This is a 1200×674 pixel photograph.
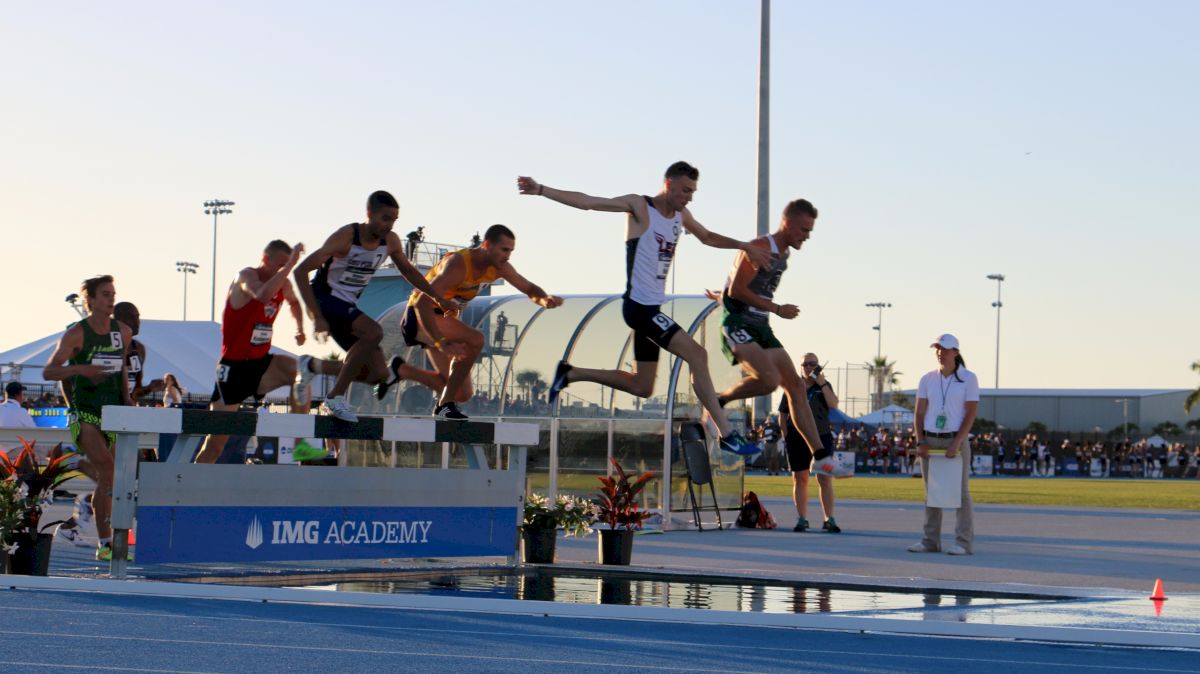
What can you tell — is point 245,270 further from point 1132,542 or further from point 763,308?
point 1132,542

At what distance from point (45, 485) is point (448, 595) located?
330cm

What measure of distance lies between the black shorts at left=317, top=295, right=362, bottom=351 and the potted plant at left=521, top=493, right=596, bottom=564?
2357 mm

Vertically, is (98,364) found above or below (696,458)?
above

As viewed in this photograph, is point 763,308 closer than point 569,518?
Yes

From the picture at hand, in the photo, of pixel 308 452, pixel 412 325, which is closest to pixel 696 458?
pixel 308 452

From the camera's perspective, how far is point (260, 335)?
44.2ft

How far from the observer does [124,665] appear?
7.66 meters

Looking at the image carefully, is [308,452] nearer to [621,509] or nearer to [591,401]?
[591,401]

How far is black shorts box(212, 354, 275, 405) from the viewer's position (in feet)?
44.2

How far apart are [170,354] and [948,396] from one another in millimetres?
33688

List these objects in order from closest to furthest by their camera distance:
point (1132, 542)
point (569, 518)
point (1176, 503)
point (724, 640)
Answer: point (724, 640) < point (569, 518) < point (1132, 542) < point (1176, 503)

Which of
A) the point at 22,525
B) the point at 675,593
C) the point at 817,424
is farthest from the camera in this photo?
the point at 817,424

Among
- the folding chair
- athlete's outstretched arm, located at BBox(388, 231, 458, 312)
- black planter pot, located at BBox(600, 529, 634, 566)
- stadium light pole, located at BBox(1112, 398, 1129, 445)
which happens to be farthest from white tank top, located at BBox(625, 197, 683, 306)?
stadium light pole, located at BBox(1112, 398, 1129, 445)

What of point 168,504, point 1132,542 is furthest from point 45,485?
point 1132,542
